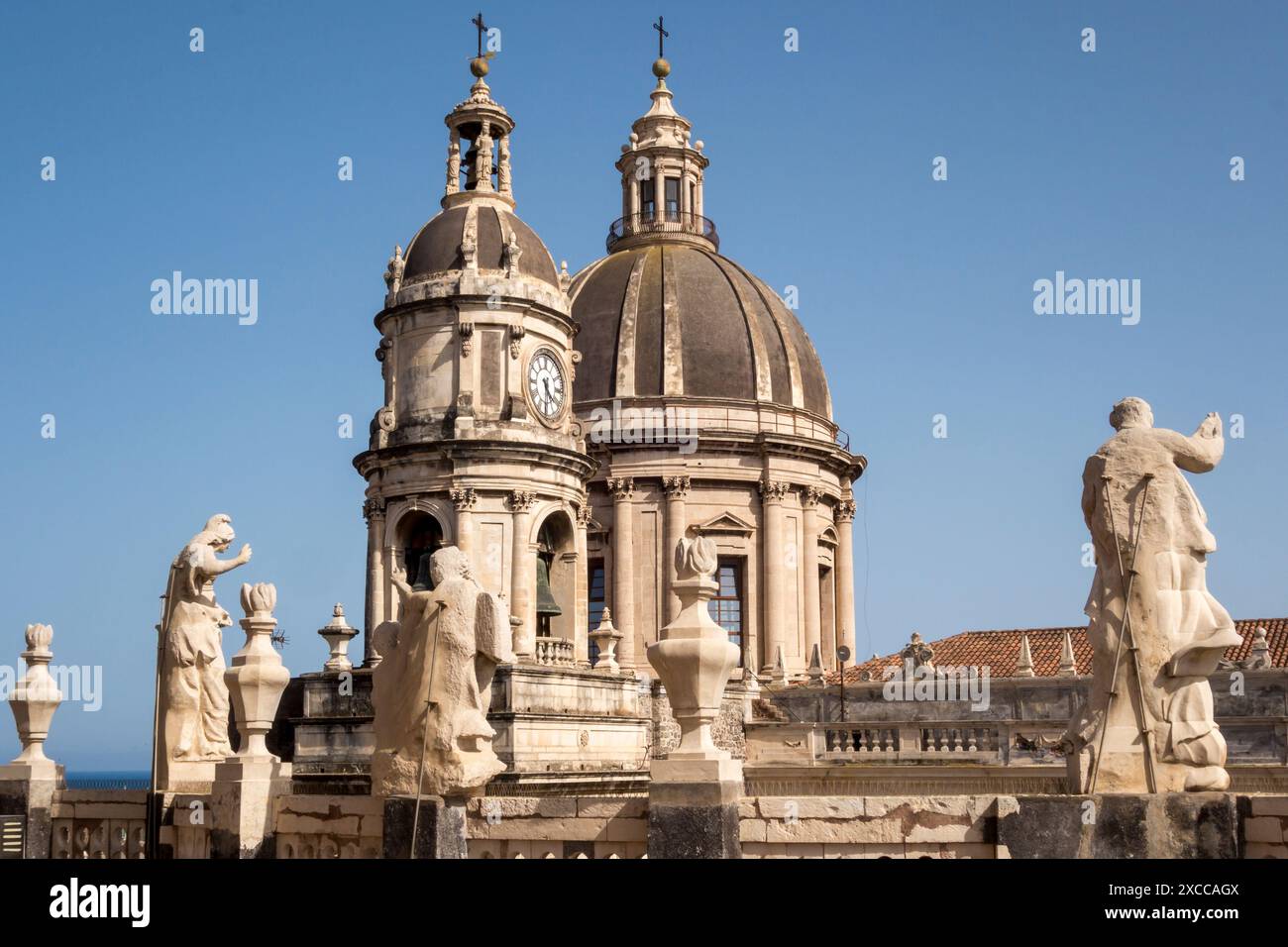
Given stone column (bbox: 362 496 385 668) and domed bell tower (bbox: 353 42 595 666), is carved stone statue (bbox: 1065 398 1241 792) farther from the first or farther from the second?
stone column (bbox: 362 496 385 668)

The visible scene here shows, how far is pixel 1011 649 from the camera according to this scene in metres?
42.5

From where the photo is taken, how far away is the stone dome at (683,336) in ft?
157

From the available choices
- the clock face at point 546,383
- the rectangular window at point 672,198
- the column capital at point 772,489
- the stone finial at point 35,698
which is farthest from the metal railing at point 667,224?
the stone finial at point 35,698

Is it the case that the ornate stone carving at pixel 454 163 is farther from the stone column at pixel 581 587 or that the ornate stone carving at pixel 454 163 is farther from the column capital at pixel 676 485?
the column capital at pixel 676 485

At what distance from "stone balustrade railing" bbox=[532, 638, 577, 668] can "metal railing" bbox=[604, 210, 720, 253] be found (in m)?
22.3

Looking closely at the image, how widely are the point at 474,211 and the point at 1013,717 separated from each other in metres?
16.6

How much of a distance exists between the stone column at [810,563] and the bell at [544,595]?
14.7 meters

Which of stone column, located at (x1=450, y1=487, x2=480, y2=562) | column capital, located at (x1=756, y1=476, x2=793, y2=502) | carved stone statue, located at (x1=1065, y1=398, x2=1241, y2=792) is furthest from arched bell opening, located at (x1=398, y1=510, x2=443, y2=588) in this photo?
carved stone statue, located at (x1=1065, y1=398, x2=1241, y2=792)

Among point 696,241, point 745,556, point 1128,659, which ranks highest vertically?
point 696,241
